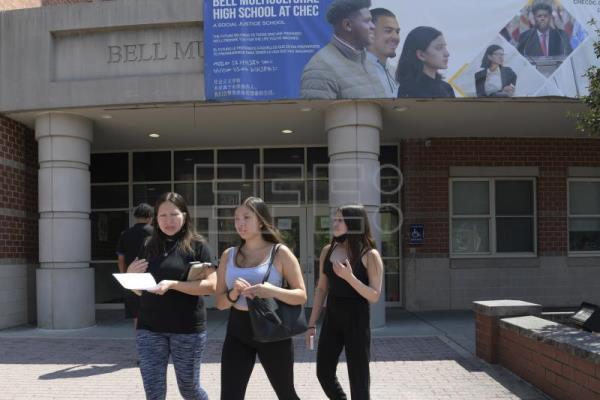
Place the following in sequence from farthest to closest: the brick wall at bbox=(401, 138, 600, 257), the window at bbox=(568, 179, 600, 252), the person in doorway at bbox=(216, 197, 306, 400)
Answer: the window at bbox=(568, 179, 600, 252) < the brick wall at bbox=(401, 138, 600, 257) < the person in doorway at bbox=(216, 197, 306, 400)

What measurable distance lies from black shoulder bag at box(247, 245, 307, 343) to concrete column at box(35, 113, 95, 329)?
6.64 metres

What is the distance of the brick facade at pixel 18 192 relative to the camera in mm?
9219

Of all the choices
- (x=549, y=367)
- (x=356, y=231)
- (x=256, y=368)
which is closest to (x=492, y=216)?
(x=549, y=367)

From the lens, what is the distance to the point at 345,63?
26.5 feet

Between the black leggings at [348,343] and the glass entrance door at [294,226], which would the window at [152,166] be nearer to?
the glass entrance door at [294,226]

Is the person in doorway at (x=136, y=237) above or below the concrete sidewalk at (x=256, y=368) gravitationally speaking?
above

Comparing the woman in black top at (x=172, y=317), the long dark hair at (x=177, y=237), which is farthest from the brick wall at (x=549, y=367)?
the long dark hair at (x=177, y=237)

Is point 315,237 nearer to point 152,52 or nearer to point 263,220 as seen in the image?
point 152,52

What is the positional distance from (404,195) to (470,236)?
1.66m

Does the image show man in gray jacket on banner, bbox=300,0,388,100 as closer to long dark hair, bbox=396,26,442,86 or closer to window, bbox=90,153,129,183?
long dark hair, bbox=396,26,442,86

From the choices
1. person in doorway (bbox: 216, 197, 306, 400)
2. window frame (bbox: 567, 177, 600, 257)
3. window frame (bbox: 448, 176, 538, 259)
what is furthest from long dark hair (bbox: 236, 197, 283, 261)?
window frame (bbox: 567, 177, 600, 257)

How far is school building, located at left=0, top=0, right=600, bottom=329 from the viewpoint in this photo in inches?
334

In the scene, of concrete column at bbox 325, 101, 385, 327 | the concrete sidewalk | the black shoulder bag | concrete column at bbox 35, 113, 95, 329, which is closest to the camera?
the black shoulder bag

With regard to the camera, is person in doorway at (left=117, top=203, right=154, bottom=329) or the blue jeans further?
person in doorway at (left=117, top=203, right=154, bottom=329)
